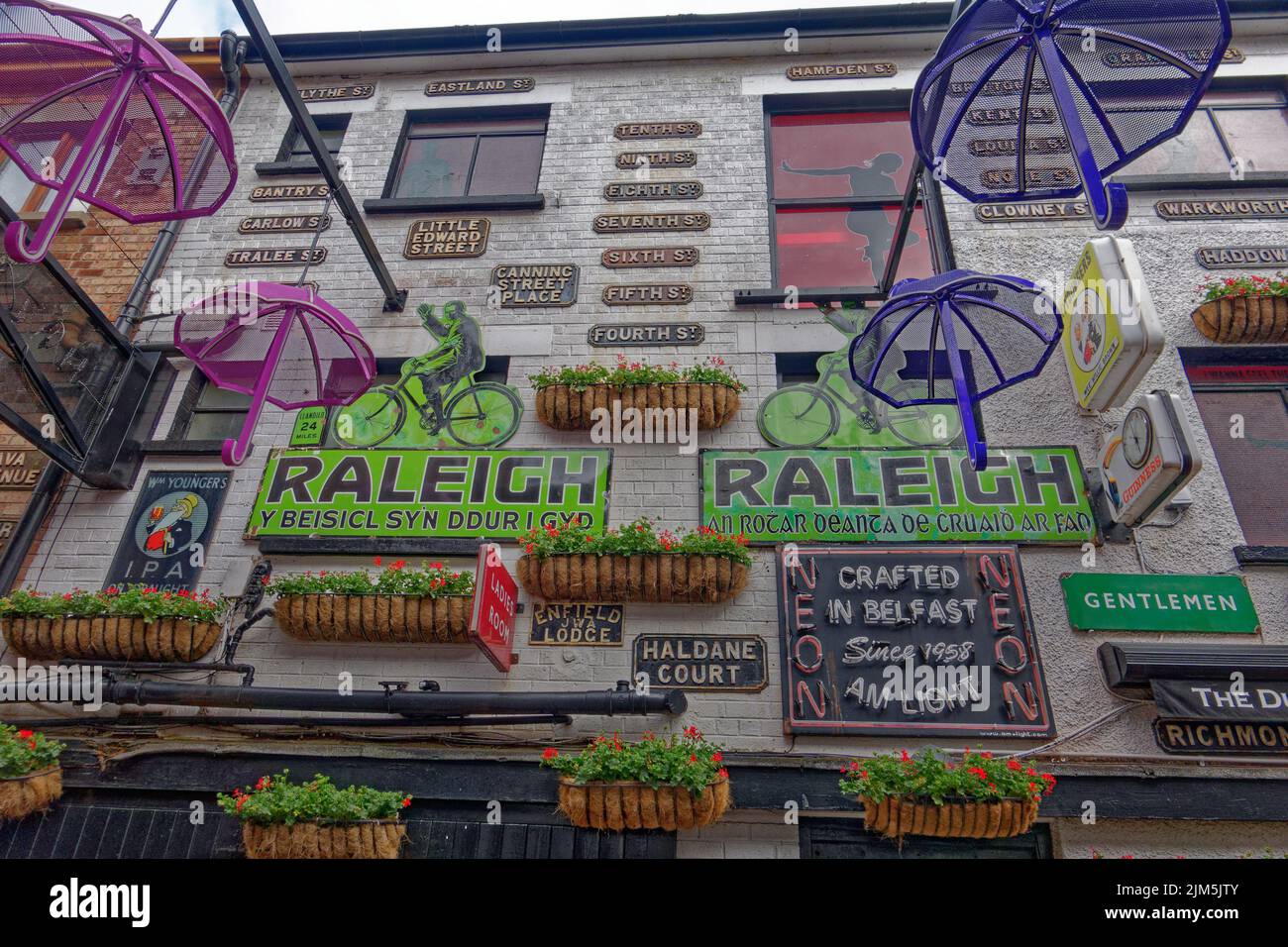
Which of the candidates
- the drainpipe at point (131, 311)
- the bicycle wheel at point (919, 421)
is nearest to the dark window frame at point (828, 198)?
the bicycle wheel at point (919, 421)

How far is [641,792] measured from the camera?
5785 millimetres

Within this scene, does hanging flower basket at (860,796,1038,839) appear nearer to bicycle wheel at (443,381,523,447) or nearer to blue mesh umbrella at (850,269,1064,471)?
blue mesh umbrella at (850,269,1064,471)

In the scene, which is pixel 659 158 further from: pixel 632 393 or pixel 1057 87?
pixel 1057 87

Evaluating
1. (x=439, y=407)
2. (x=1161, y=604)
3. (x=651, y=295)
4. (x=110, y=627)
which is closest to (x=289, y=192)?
(x=439, y=407)

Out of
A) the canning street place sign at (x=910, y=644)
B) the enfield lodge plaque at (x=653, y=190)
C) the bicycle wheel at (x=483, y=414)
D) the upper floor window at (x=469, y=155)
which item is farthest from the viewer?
the upper floor window at (x=469, y=155)

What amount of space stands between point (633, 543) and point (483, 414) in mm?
2719

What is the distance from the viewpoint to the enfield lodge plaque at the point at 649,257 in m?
9.73

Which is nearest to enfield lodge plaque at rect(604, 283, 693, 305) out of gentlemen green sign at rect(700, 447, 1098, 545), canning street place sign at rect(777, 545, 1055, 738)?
gentlemen green sign at rect(700, 447, 1098, 545)

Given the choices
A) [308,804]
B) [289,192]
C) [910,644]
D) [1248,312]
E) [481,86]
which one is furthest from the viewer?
[481,86]

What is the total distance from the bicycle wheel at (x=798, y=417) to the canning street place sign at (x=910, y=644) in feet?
4.54

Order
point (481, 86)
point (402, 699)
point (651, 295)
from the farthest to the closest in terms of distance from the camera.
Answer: point (481, 86) < point (651, 295) < point (402, 699)

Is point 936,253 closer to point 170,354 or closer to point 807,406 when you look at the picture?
point 807,406

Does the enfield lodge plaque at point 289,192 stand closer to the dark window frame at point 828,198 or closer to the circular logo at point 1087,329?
the dark window frame at point 828,198

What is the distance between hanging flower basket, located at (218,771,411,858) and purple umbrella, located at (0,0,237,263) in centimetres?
428
